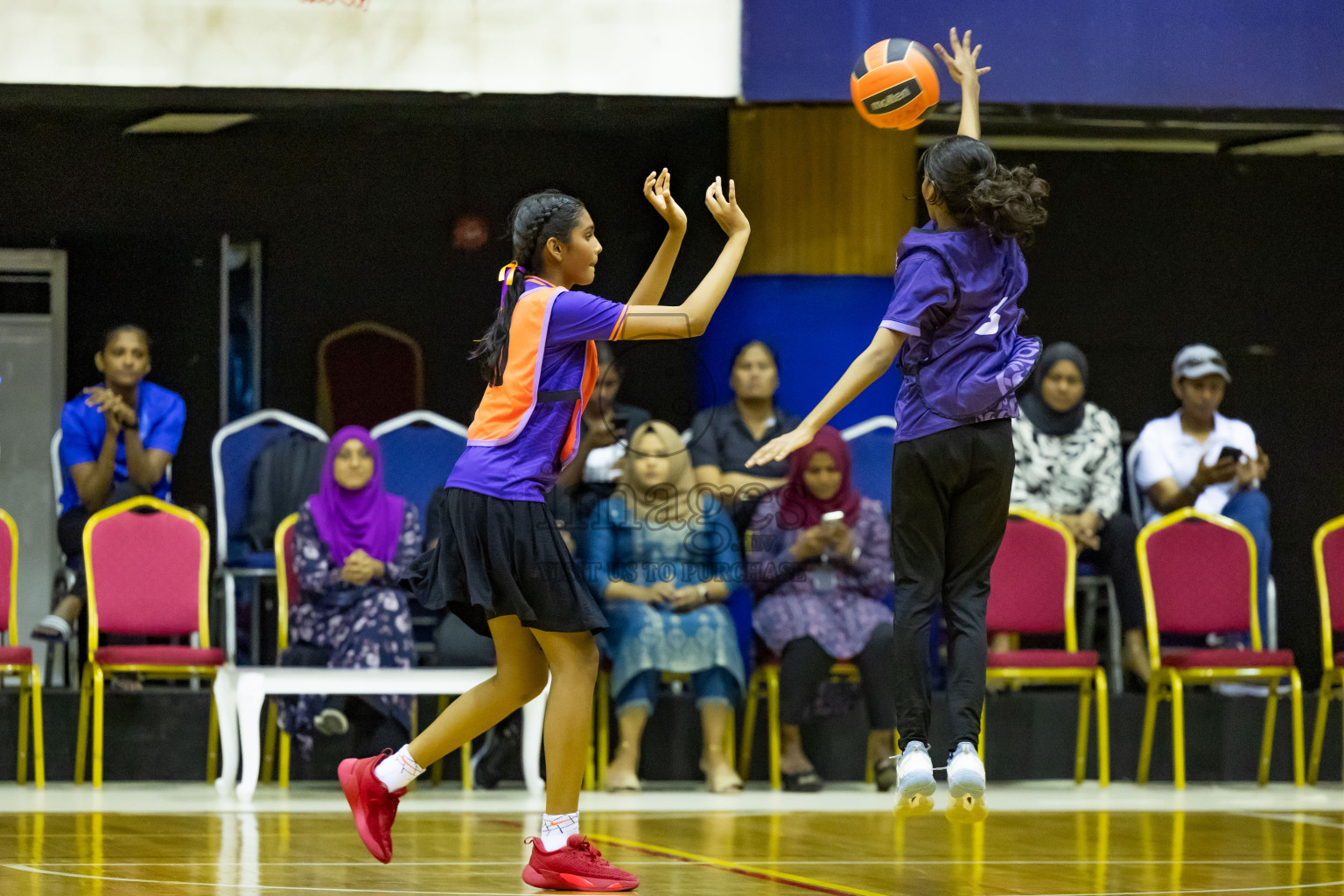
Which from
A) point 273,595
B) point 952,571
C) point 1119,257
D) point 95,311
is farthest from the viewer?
point 1119,257

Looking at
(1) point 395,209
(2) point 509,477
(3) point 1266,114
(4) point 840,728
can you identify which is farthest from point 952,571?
(1) point 395,209

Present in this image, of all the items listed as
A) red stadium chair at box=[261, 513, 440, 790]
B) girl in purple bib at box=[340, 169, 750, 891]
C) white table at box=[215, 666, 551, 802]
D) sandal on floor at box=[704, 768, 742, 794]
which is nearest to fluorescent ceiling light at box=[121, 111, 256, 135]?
red stadium chair at box=[261, 513, 440, 790]

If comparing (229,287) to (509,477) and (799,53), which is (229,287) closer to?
(799,53)

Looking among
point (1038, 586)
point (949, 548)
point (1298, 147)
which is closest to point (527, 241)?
point (949, 548)

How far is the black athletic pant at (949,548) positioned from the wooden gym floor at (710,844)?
434 millimetres

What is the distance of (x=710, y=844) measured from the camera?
16.4 feet

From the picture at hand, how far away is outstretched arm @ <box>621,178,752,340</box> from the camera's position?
387 cm

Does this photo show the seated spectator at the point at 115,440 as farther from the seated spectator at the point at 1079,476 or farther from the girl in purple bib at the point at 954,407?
the girl in purple bib at the point at 954,407

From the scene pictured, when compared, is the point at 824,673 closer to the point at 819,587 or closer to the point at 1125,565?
the point at 819,587

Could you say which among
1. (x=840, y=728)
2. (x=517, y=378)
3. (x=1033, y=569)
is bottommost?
(x=840, y=728)

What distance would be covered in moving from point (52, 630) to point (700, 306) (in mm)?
4099

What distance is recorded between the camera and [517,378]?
389 centimetres

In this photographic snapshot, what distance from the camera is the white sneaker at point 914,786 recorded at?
153 inches

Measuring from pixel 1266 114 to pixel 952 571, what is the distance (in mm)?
3920
